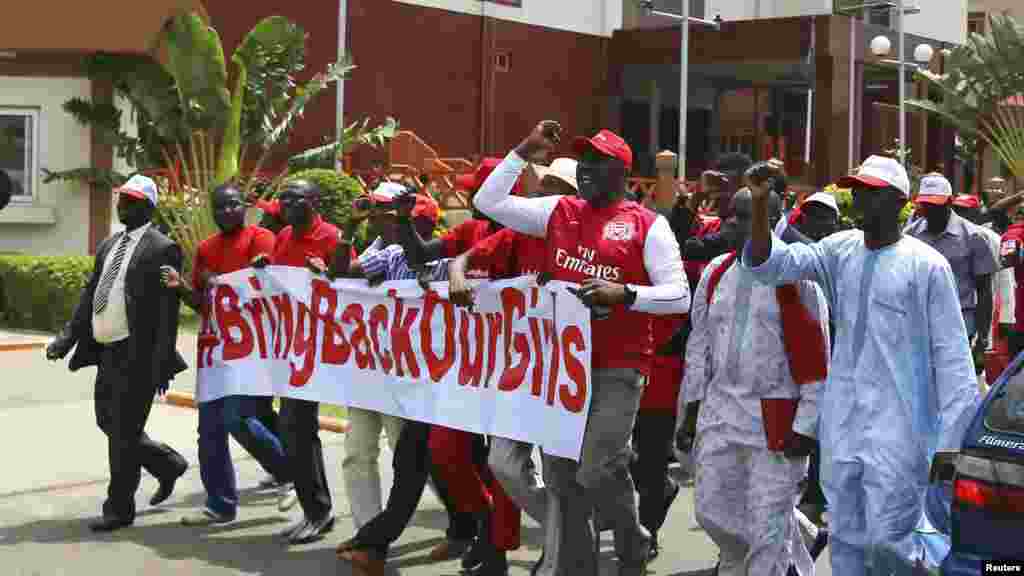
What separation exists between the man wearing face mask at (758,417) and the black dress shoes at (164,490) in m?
3.92

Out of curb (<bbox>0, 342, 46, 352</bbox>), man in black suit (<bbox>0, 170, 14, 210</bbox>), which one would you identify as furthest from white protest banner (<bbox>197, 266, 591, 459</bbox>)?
curb (<bbox>0, 342, 46, 352</bbox>)

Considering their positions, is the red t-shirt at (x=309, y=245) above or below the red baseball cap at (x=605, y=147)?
below

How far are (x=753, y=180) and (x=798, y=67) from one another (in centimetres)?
2957

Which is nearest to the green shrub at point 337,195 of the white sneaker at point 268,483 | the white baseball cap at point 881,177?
the white sneaker at point 268,483

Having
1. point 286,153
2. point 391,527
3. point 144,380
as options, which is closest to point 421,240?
point 391,527

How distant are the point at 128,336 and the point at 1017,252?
263 inches

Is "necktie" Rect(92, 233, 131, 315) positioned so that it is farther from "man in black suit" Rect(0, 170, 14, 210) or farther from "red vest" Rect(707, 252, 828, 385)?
"red vest" Rect(707, 252, 828, 385)

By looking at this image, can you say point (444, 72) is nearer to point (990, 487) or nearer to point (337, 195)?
point (337, 195)

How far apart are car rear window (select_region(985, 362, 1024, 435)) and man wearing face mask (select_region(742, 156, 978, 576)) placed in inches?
11.2

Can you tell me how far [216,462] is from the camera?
884cm

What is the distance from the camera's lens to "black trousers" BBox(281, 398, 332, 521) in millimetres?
8375

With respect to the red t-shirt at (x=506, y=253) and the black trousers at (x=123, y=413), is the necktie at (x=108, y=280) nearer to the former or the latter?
the black trousers at (x=123, y=413)

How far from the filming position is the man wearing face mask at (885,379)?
5.32 meters

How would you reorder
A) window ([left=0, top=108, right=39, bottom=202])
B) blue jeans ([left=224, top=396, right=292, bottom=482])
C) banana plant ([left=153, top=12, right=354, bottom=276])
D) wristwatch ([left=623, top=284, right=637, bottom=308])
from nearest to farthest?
wristwatch ([left=623, top=284, right=637, bottom=308]), blue jeans ([left=224, top=396, right=292, bottom=482]), banana plant ([left=153, top=12, right=354, bottom=276]), window ([left=0, top=108, right=39, bottom=202])
